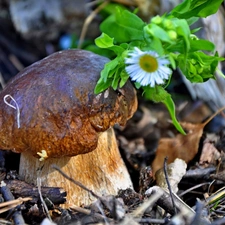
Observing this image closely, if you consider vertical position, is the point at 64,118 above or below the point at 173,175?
above

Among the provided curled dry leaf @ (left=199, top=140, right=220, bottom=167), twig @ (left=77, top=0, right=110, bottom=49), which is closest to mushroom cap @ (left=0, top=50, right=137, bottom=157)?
curled dry leaf @ (left=199, top=140, right=220, bottom=167)

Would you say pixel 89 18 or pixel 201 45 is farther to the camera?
pixel 89 18

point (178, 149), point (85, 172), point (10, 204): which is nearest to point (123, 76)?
point (85, 172)

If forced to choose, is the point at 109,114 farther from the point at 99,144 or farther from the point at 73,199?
the point at 73,199

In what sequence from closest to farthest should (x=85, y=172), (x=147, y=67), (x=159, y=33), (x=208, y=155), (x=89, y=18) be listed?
(x=159, y=33) → (x=147, y=67) → (x=85, y=172) → (x=208, y=155) → (x=89, y=18)

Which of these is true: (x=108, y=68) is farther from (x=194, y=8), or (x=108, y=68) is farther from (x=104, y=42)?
(x=194, y=8)

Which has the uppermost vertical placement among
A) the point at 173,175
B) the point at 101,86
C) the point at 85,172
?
the point at 101,86

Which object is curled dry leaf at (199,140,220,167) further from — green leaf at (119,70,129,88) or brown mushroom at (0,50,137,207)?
green leaf at (119,70,129,88)

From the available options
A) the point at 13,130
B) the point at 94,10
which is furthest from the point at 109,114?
the point at 94,10

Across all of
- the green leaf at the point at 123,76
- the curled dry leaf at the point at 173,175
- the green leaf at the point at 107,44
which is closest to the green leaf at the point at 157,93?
the green leaf at the point at 123,76
